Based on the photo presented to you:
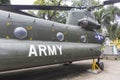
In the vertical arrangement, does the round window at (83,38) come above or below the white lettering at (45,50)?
above

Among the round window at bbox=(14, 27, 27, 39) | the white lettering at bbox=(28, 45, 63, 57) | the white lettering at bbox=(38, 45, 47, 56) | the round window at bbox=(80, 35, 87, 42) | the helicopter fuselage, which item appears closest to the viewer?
the helicopter fuselage

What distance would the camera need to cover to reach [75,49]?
7898 mm

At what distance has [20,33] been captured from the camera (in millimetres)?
5859

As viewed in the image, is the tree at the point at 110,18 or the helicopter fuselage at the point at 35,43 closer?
the helicopter fuselage at the point at 35,43

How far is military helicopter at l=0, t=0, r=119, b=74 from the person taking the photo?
17.9 ft

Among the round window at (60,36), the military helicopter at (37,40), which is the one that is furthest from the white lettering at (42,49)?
the round window at (60,36)

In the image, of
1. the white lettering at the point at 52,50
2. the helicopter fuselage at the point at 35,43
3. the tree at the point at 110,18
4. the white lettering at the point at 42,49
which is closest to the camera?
the helicopter fuselage at the point at 35,43

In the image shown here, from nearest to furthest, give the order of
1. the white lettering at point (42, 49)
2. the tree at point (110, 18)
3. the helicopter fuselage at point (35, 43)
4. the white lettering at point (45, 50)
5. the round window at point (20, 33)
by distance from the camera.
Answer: the helicopter fuselage at point (35, 43)
the round window at point (20, 33)
the white lettering at point (45, 50)
the white lettering at point (42, 49)
the tree at point (110, 18)

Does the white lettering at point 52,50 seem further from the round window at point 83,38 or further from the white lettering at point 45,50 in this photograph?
the round window at point 83,38

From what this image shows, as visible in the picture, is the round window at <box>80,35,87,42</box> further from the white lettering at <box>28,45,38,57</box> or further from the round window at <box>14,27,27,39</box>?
the round window at <box>14,27,27,39</box>

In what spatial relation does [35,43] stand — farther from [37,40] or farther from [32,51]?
[32,51]

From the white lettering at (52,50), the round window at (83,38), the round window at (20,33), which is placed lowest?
the white lettering at (52,50)

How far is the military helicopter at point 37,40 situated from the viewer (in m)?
5.44

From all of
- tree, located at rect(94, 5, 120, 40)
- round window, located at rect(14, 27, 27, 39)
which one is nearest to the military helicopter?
round window, located at rect(14, 27, 27, 39)
